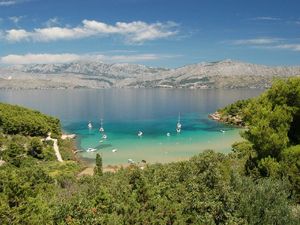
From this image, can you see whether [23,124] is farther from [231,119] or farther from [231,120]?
[231,119]

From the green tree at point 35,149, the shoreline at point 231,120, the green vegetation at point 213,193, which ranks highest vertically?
the green vegetation at point 213,193

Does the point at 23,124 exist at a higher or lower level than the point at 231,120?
higher

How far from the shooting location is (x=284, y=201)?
1599 centimetres

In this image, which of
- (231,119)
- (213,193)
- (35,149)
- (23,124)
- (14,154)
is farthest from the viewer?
(231,119)

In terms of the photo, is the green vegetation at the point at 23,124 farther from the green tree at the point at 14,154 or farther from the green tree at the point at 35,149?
the green tree at the point at 14,154

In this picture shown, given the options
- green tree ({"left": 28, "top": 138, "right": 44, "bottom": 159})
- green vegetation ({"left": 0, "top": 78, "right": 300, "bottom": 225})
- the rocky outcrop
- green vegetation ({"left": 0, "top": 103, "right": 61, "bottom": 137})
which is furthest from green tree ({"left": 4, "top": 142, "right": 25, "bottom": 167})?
the rocky outcrop

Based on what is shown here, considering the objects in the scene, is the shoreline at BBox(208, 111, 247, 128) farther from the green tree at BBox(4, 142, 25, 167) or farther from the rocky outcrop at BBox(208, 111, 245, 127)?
the green tree at BBox(4, 142, 25, 167)

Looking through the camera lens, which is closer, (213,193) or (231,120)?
(213,193)

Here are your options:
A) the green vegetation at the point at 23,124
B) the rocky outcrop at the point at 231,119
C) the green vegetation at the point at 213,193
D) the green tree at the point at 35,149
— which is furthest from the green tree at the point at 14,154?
the rocky outcrop at the point at 231,119

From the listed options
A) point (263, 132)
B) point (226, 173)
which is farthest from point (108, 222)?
point (263, 132)

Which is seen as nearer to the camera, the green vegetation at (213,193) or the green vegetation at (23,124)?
the green vegetation at (213,193)

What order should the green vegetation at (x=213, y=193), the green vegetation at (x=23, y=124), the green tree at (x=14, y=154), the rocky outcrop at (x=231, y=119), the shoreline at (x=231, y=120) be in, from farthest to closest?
the rocky outcrop at (x=231, y=119)
the shoreline at (x=231, y=120)
the green vegetation at (x=23, y=124)
the green tree at (x=14, y=154)
the green vegetation at (x=213, y=193)

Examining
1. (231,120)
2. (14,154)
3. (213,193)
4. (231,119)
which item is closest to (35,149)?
(14,154)

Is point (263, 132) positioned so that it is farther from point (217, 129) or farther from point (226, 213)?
point (217, 129)
